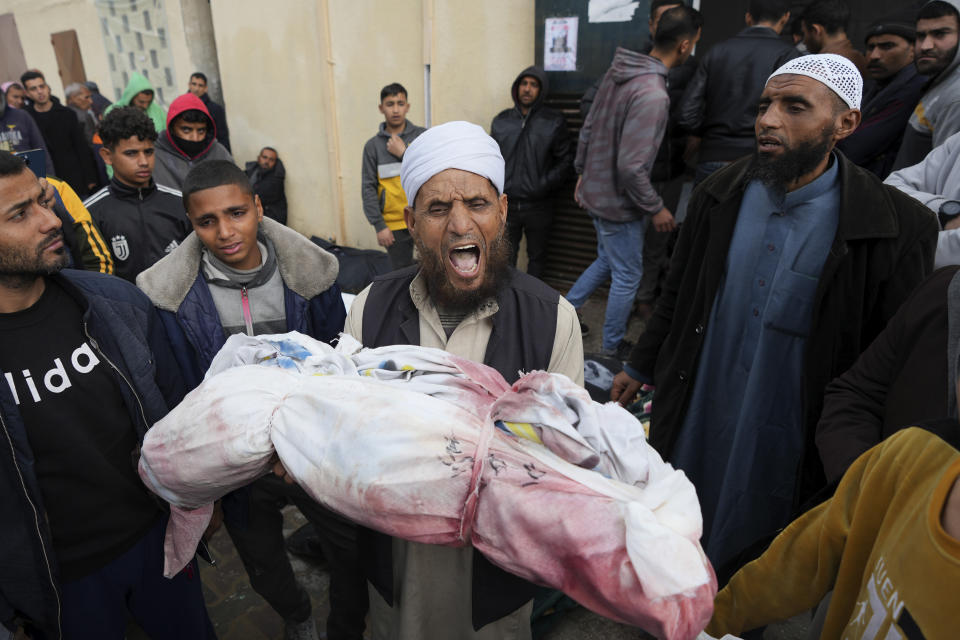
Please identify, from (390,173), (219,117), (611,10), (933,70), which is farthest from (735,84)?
(219,117)

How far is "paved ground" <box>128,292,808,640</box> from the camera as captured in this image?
276 cm

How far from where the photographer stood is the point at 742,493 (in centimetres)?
255

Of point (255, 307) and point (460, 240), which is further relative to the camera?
point (255, 307)

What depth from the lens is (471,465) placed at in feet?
4.01

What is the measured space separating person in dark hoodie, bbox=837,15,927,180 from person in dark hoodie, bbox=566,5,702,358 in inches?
48.4

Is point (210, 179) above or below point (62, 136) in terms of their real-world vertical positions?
above

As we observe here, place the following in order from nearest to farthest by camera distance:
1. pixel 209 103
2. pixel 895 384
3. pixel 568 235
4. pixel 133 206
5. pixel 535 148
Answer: pixel 895 384 → pixel 133 206 → pixel 535 148 → pixel 568 235 → pixel 209 103

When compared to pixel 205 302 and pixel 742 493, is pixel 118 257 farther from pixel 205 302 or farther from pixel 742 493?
pixel 742 493

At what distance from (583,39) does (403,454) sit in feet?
17.3

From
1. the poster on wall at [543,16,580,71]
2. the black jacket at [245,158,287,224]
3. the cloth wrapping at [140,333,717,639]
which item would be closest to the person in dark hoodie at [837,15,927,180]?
the poster on wall at [543,16,580,71]

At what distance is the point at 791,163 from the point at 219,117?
862cm

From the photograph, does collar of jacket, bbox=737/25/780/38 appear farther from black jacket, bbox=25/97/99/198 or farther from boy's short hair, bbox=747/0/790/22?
black jacket, bbox=25/97/99/198

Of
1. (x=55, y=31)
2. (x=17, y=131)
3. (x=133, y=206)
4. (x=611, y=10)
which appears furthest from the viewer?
(x=55, y=31)

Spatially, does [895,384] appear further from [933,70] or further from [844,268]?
[933,70]
